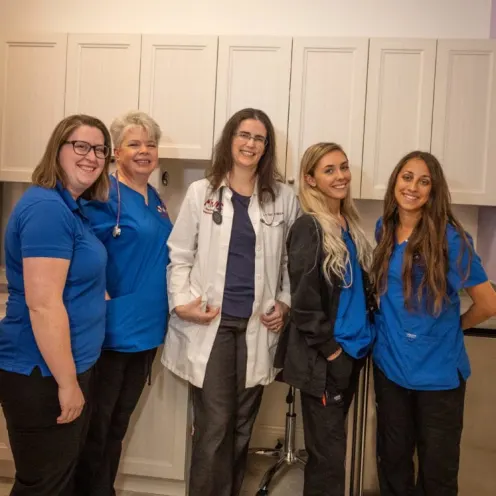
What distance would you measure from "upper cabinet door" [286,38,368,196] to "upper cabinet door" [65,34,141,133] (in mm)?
797

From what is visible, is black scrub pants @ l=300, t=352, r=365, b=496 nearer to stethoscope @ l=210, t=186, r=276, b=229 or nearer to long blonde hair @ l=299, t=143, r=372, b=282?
long blonde hair @ l=299, t=143, r=372, b=282

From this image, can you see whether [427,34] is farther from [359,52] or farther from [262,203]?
[262,203]

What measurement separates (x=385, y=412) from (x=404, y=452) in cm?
15

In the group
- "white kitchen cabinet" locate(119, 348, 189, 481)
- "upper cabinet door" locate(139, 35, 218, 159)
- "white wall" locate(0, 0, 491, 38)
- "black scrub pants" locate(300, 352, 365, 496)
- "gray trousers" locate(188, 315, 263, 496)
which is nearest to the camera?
"black scrub pants" locate(300, 352, 365, 496)

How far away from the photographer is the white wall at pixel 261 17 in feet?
8.41

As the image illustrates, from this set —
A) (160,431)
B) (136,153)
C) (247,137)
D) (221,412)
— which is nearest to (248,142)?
(247,137)

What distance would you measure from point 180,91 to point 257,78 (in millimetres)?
382

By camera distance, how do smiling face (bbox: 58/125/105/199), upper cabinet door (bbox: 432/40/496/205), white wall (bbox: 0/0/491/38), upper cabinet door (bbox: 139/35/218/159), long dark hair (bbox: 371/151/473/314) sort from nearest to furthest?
smiling face (bbox: 58/125/105/199)
long dark hair (bbox: 371/151/473/314)
upper cabinet door (bbox: 432/40/496/205)
upper cabinet door (bbox: 139/35/218/159)
white wall (bbox: 0/0/491/38)

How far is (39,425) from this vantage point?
4.14 ft

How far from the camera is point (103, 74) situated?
244 cm

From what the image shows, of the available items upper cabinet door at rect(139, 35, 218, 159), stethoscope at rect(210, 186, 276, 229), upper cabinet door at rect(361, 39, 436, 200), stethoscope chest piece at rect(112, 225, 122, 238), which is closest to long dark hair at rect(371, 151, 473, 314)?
stethoscope at rect(210, 186, 276, 229)

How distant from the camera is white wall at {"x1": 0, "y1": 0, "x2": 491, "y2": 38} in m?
2.56

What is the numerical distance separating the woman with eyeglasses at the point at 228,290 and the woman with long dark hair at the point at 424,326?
397mm

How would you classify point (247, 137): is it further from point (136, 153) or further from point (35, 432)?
point (35, 432)
